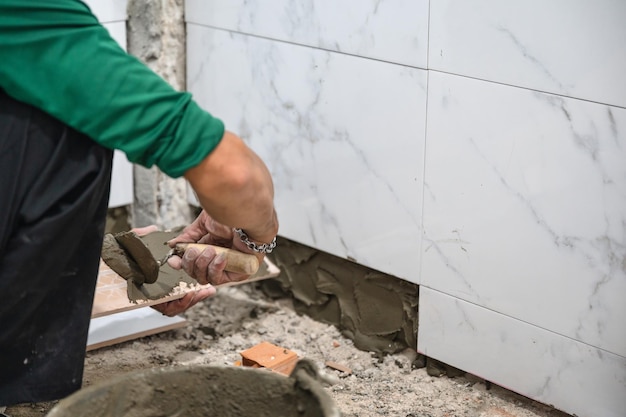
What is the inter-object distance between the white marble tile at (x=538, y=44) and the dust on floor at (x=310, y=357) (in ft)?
3.29

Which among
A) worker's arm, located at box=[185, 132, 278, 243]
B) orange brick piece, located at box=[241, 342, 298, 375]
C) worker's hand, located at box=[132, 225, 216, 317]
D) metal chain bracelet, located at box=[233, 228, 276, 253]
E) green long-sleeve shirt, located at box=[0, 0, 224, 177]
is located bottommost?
orange brick piece, located at box=[241, 342, 298, 375]

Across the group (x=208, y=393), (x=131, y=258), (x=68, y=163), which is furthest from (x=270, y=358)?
(x=68, y=163)

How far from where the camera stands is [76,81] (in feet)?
5.20

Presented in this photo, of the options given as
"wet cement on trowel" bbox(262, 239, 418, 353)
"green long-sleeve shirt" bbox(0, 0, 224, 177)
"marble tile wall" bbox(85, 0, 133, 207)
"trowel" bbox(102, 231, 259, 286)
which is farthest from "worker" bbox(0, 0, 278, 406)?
"marble tile wall" bbox(85, 0, 133, 207)

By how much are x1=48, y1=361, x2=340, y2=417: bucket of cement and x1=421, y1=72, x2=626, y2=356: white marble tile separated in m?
1.02

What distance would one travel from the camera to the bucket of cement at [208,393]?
5.89 ft

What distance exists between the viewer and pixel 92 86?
1589 mm

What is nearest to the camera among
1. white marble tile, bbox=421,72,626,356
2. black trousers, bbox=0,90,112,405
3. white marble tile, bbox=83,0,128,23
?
black trousers, bbox=0,90,112,405

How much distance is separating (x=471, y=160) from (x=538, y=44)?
16.0 inches

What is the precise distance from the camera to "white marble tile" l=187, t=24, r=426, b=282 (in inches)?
111

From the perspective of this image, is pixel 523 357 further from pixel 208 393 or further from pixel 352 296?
pixel 208 393

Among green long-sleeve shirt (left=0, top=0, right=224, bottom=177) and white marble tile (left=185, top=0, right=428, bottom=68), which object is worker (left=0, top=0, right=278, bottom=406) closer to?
green long-sleeve shirt (left=0, top=0, right=224, bottom=177)

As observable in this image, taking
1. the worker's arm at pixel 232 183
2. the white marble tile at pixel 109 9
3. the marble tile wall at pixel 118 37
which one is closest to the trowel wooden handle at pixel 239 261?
the worker's arm at pixel 232 183

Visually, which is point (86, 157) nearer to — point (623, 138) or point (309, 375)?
point (309, 375)
